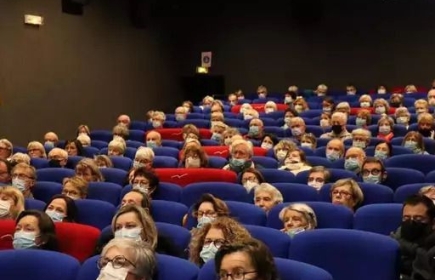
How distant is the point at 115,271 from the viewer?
2.60 metres

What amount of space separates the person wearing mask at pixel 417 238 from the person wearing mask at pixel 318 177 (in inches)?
58.5

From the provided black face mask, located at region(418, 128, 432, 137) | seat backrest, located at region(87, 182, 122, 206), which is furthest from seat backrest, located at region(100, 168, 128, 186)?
black face mask, located at region(418, 128, 432, 137)

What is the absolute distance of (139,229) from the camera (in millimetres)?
3248

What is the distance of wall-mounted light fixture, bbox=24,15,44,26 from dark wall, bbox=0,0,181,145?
0.32ft

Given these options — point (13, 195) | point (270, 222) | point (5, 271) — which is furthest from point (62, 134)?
point (5, 271)

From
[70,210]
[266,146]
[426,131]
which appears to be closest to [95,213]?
[70,210]

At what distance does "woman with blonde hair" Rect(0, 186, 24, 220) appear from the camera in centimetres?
412

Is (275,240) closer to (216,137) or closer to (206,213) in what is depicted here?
(206,213)

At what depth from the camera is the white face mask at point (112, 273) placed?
102 inches

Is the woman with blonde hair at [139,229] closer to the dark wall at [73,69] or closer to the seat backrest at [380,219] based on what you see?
the seat backrest at [380,219]

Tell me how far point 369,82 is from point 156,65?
4.82 m

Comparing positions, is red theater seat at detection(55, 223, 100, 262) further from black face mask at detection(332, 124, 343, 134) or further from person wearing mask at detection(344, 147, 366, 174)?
black face mask at detection(332, 124, 343, 134)

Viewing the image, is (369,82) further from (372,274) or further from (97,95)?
(372,274)

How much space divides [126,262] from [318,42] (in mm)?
12574
